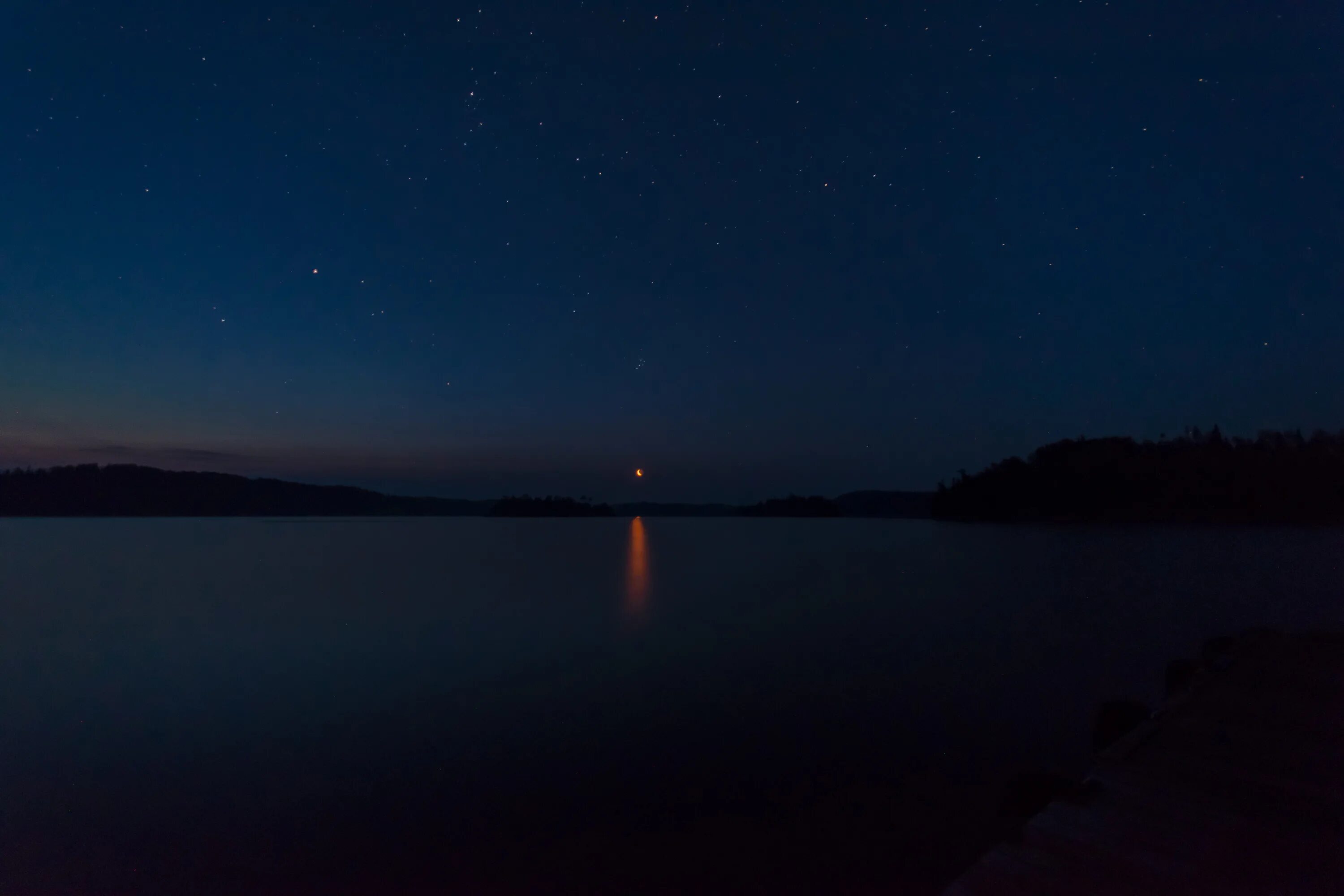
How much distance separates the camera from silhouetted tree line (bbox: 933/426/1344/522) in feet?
242

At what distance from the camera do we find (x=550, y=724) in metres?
10.7

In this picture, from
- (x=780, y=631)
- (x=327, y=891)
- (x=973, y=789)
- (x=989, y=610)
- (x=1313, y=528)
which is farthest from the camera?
(x=1313, y=528)

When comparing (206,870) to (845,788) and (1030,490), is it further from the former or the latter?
(1030,490)

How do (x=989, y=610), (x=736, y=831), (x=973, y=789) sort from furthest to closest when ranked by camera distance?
(x=989, y=610) < (x=973, y=789) < (x=736, y=831)

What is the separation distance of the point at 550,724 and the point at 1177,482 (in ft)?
287

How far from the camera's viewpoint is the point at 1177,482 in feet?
257

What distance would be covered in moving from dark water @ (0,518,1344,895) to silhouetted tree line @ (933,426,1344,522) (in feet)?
186

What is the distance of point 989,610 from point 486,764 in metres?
18.3

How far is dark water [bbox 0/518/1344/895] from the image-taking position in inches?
263

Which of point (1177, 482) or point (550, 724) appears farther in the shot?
point (1177, 482)

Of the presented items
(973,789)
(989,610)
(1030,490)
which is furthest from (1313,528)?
(973,789)

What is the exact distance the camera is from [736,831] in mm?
7062

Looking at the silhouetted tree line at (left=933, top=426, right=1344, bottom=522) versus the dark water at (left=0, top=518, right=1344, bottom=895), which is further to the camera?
the silhouetted tree line at (left=933, top=426, right=1344, bottom=522)

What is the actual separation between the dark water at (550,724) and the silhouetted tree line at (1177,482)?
186 ft
